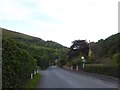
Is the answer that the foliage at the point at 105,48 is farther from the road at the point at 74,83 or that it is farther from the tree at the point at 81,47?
the road at the point at 74,83

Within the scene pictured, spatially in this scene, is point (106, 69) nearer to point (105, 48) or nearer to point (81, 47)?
point (105, 48)

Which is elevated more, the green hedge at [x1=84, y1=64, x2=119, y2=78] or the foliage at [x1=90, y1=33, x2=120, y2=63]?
the foliage at [x1=90, y1=33, x2=120, y2=63]

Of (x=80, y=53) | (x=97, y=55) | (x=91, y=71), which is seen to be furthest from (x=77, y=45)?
(x=91, y=71)

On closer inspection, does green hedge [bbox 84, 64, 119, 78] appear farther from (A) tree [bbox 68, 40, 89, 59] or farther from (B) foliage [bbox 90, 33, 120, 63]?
(A) tree [bbox 68, 40, 89, 59]

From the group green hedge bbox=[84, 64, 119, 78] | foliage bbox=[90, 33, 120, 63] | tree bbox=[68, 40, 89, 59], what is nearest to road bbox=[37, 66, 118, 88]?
green hedge bbox=[84, 64, 119, 78]

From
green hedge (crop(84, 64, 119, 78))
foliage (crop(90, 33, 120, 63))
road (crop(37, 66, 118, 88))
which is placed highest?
foliage (crop(90, 33, 120, 63))

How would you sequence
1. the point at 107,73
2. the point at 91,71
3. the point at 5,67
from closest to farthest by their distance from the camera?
1. the point at 5,67
2. the point at 107,73
3. the point at 91,71

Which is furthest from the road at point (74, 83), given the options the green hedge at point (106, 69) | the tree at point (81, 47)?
the tree at point (81, 47)

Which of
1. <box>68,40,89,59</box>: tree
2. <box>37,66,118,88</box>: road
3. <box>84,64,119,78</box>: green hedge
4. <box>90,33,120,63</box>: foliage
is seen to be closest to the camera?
<box>37,66,118,88</box>: road

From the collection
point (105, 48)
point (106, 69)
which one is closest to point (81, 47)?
point (105, 48)

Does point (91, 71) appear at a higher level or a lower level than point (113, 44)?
lower

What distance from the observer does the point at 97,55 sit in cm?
8669

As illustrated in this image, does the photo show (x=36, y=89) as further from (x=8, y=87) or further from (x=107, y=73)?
(x=107, y=73)

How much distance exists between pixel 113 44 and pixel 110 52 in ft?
9.76
